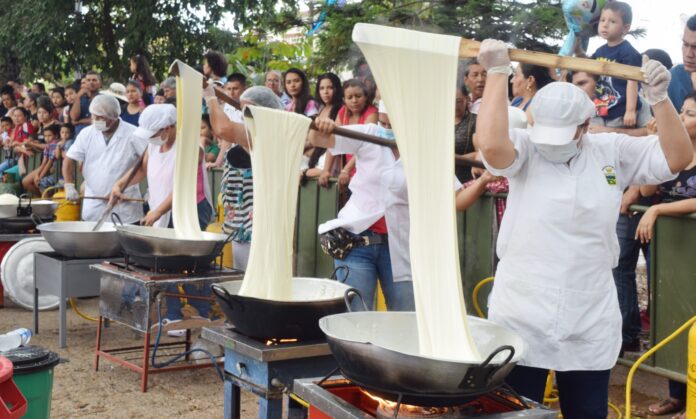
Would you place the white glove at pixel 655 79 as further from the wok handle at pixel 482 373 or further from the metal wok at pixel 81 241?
the metal wok at pixel 81 241

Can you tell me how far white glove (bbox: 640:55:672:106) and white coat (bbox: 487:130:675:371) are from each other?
247 millimetres

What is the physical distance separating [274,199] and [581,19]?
3360 millimetres

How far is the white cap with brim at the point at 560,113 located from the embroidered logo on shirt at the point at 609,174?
0.21 m

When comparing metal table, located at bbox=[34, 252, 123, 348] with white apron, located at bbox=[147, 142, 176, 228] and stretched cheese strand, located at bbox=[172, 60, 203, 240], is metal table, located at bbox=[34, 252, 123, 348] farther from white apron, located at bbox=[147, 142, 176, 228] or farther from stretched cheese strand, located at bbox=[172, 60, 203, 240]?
stretched cheese strand, located at bbox=[172, 60, 203, 240]

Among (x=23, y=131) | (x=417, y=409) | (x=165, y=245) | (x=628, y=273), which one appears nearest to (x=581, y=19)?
(x=628, y=273)

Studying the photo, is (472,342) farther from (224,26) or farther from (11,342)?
(224,26)

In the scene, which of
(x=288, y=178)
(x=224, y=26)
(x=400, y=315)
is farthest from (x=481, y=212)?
(x=224, y=26)

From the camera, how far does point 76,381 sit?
5234mm

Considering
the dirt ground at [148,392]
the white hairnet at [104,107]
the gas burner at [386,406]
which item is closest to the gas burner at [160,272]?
the dirt ground at [148,392]

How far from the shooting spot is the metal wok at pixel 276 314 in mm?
3191

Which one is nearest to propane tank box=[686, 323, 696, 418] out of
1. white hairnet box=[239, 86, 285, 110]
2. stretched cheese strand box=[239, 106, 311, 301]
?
stretched cheese strand box=[239, 106, 311, 301]

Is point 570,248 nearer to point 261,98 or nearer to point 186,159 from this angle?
point 261,98

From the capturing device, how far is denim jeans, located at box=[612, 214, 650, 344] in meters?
4.63

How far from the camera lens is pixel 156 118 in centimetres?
579
